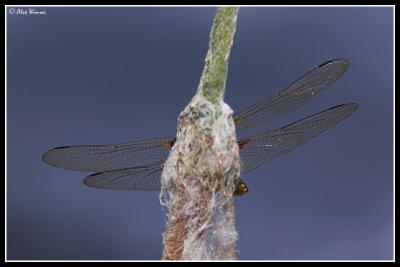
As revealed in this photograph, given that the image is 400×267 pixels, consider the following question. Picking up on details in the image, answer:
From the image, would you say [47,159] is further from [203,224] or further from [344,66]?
[344,66]

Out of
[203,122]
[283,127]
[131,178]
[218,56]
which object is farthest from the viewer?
[131,178]

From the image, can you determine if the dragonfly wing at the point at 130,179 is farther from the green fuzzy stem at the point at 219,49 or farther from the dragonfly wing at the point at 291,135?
the green fuzzy stem at the point at 219,49

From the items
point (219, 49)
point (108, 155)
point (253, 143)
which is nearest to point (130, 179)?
point (108, 155)

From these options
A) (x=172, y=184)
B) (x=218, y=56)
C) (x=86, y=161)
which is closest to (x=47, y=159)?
(x=86, y=161)

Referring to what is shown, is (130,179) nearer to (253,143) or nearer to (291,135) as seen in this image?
(253,143)

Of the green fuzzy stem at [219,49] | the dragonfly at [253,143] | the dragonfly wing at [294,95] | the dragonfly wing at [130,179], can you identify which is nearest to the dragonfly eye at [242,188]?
the dragonfly at [253,143]

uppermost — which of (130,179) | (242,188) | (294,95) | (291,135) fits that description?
(294,95)

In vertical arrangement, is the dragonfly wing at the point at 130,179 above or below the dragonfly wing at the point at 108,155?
below
